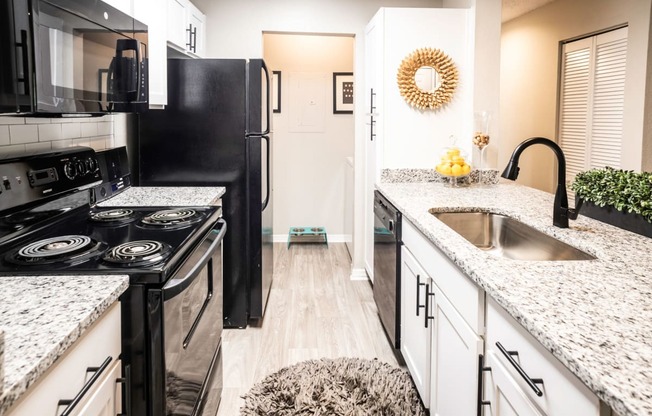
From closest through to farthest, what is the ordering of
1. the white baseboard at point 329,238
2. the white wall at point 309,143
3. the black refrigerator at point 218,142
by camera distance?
the black refrigerator at point 218,142, the white wall at point 309,143, the white baseboard at point 329,238

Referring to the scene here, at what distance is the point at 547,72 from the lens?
522cm

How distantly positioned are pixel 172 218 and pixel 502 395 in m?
1.34

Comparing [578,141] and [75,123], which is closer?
[75,123]

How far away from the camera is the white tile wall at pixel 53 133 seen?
1.91 meters

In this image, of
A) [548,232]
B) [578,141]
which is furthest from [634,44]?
[548,232]

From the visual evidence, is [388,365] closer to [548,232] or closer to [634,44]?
[548,232]

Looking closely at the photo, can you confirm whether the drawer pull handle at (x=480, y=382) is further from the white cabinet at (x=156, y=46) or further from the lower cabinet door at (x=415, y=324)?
the white cabinet at (x=156, y=46)

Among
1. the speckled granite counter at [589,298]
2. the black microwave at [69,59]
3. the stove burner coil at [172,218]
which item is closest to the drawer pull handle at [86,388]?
the black microwave at [69,59]

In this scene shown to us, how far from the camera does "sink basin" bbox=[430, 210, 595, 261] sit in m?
2.03

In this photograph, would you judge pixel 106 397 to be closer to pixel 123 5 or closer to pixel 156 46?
pixel 123 5

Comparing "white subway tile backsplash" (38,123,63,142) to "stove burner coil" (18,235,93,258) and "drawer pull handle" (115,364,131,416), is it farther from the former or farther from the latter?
"drawer pull handle" (115,364,131,416)

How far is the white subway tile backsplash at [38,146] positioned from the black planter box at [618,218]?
2170mm

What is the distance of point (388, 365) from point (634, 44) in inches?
114

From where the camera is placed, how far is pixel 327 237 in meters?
5.77
